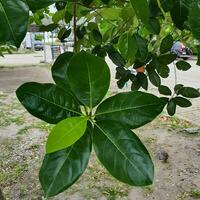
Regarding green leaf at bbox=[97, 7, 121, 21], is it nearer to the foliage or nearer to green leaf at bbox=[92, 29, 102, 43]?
green leaf at bbox=[92, 29, 102, 43]

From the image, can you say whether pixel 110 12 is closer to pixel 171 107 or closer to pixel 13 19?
pixel 171 107

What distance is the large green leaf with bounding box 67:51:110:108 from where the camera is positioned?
1.22 feet

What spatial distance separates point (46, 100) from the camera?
433 millimetres

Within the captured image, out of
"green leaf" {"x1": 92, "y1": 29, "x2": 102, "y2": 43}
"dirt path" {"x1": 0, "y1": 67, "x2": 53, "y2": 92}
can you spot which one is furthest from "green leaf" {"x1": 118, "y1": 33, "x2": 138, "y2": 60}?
"dirt path" {"x1": 0, "y1": 67, "x2": 53, "y2": 92}

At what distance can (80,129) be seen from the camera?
0.37 meters

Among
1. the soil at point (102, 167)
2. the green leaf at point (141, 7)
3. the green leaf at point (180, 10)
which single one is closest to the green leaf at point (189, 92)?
the green leaf at point (180, 10)

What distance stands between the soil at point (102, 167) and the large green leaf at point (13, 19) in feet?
8.04

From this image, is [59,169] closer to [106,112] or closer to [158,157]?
[106,112]

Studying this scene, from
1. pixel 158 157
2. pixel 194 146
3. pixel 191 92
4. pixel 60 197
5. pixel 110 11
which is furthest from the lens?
pixel 194 146

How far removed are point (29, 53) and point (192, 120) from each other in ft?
52.3

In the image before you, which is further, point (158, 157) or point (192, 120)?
point (192, 120)

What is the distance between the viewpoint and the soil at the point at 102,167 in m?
2.73

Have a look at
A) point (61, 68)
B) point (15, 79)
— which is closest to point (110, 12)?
point (61, 68)

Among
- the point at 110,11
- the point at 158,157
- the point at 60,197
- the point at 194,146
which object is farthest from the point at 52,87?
the point at 194,146
